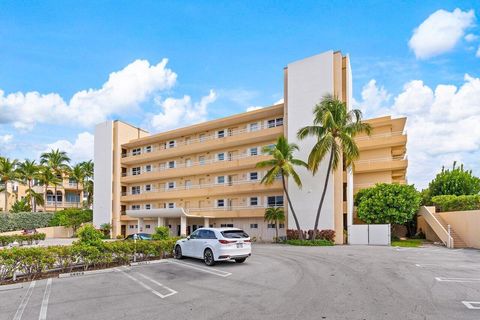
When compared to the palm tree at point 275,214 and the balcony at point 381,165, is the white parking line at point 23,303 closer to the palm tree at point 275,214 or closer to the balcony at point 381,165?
the palm tree at point 275,214

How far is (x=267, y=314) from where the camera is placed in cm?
786

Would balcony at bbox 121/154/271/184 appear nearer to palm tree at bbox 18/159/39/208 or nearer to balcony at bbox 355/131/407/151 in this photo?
balcony at bbox 355/131/407/151

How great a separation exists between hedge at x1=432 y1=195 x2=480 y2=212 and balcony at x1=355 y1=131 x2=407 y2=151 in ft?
21.1

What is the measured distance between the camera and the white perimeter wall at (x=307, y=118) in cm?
3225

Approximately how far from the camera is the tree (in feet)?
98.0

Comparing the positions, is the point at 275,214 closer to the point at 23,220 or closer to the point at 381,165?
the point at 381,165

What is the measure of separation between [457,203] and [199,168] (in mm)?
26470

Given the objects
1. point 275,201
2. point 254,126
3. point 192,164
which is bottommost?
point 275,201

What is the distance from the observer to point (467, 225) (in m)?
26.6

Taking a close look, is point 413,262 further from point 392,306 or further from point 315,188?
point 315,188

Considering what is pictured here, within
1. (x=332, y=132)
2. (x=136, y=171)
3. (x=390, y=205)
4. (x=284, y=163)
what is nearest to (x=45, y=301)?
(x=284, y=163)

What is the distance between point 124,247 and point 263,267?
6358 millimetres

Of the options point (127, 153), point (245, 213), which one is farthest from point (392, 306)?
point (127, 153)

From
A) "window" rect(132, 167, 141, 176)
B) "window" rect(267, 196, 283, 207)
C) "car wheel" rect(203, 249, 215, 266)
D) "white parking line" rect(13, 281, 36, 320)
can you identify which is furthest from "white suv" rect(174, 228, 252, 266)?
"window" rect(132, 167, 141, 176)
